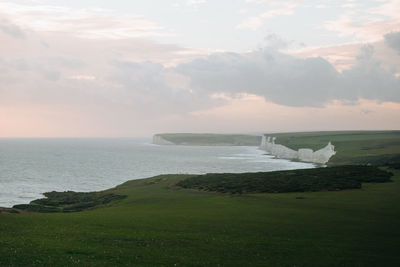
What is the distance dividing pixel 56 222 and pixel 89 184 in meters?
63.0

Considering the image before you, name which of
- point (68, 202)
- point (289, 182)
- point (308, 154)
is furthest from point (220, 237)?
point (308, 154)

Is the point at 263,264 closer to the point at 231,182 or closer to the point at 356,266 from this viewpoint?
the point at 356,266

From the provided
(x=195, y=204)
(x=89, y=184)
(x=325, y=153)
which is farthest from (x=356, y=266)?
(x=325, y=153)

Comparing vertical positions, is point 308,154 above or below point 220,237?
below

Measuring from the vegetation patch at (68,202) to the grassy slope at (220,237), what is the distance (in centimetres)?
2173

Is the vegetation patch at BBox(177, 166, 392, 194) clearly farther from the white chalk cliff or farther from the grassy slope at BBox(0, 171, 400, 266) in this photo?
the white chalk cliff

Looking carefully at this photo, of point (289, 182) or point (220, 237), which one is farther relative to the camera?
point (289, 182)

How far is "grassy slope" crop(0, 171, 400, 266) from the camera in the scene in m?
19.1

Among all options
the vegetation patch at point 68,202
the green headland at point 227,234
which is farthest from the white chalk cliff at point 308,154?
the vegetation patch at point 68,202

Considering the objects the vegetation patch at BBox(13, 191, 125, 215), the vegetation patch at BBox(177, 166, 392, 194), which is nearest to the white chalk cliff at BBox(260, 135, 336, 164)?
the vegetation patch at BBox(177, 166, 392, 194)

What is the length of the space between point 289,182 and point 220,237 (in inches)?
1502

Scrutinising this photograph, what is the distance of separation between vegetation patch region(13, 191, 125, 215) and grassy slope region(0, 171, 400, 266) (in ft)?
71.3

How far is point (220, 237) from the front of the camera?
24.6 meters

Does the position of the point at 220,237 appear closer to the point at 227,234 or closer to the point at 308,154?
the point at 227,234
